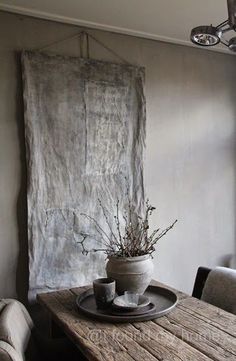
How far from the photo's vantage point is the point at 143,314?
5.33 ft

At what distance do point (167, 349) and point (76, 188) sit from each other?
4.11 ft

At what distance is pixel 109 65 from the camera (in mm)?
2461

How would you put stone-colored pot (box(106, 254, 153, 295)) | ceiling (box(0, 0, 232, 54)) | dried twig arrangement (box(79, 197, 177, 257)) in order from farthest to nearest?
dried twig arrangement (box(79, 197, 177, 257)) → ceiling (box(0, 0, 232, 54)) → stone-colored pot (box(106, 254, 153, 295))

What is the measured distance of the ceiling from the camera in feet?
6.93

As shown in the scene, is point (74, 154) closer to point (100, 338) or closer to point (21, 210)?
point (21, 210)

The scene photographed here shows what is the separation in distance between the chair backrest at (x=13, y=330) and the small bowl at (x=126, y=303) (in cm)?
44

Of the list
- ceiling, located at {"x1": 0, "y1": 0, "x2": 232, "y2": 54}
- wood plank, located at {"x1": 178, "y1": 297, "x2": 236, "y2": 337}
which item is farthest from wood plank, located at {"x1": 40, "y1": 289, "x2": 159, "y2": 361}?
ceiling, located at {"x1": 0, "y1": 0, "x2": 232, "y2": 54}

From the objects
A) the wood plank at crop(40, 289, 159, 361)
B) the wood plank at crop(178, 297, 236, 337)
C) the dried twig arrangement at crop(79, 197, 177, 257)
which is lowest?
the wood plank at crop(40, 289, 159, 361)

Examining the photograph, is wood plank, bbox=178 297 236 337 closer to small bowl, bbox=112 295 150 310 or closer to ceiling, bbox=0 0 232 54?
small bowl, bbox=112 295 150 310

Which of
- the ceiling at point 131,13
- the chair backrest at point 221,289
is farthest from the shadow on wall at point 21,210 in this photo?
the chair backrest at point 221,289

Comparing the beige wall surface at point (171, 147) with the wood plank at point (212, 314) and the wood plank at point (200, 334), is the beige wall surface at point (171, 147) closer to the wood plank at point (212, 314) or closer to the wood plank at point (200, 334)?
the wood plank at point (212, 314)

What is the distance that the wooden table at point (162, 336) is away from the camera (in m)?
1.29

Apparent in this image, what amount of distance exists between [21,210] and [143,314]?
1017mm

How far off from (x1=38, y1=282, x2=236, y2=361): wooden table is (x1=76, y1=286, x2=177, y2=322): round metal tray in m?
0.03
